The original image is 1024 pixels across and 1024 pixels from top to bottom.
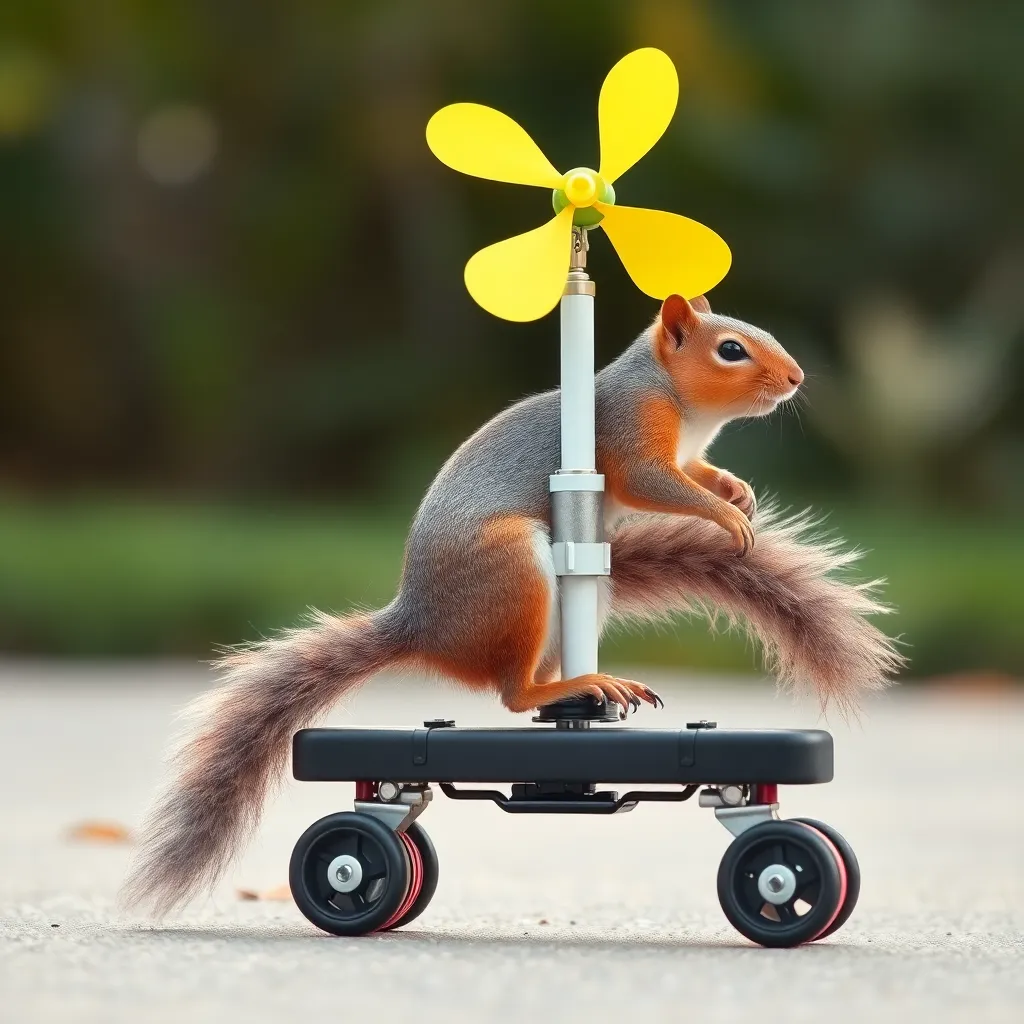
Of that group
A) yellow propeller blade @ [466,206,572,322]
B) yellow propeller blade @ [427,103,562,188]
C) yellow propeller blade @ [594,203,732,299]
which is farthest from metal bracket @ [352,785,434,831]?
yellow propeller blade @ [427,103,562,188]

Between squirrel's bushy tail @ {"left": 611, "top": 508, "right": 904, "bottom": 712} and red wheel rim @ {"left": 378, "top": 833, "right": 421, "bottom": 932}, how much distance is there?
508 millimetres

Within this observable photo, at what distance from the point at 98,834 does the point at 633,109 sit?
229cm

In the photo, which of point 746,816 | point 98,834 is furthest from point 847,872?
point 98,834

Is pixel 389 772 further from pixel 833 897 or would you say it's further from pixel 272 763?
pixel 833 897

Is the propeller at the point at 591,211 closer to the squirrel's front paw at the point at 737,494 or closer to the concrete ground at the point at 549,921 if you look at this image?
the squirrel's front paw at the point at 737,494

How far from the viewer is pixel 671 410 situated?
3070mm

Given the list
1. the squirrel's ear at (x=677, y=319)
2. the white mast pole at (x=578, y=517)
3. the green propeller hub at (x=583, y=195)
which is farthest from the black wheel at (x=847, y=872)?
the green propeller hub at (x=583, y=195)

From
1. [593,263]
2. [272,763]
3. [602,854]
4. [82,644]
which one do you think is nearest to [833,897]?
[272,763]

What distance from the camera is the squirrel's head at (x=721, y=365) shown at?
10.1 ft

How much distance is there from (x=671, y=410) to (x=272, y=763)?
87 centimetres

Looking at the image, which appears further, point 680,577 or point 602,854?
point 602,854

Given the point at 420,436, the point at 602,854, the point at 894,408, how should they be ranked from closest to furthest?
1. the point at 602,854
2. the point at 894,408
3. the point at 420,436

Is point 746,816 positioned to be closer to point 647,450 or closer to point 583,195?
point 647,450

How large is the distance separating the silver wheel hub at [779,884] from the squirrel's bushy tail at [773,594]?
0.35 m
